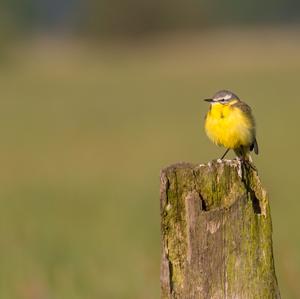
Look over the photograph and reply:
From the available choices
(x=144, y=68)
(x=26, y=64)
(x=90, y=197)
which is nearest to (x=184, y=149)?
(x=90, y=197)

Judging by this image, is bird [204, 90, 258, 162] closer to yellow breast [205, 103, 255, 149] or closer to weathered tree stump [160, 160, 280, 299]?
yellow breast [205, 103, 255, 149]

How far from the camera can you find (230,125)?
543 centimetres

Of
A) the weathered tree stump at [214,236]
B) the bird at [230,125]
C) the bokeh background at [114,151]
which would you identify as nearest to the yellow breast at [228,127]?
the bird at [230,125]

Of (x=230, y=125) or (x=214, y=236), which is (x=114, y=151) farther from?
(x=214, y=236)

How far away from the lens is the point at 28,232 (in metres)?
10.3

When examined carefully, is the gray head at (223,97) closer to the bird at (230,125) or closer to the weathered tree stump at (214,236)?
the bird at (230,125)

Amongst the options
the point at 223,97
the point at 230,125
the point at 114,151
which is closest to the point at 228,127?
the point at 230,125

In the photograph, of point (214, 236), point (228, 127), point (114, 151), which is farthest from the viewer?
point (114, 151)

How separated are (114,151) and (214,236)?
16.3 meters

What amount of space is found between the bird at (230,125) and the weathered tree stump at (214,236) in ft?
6.03

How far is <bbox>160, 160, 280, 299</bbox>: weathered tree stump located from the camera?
339cm

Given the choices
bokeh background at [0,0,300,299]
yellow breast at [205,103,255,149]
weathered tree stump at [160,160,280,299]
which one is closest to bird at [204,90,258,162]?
yellow breast at [205,103,255,149]

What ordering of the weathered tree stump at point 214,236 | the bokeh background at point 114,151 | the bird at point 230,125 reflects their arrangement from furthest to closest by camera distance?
the bokeh background at point 114,151, the bird at point 230,125, the weathered tree stump at point 214,236

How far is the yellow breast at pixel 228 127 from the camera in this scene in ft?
17.7
